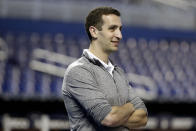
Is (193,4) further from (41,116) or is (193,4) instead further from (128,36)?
(41,116)

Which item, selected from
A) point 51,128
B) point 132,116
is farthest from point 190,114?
point 132,116

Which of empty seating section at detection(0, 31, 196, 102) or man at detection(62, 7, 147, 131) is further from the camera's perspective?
empty seating section at detection(0, 31, 196, 102)

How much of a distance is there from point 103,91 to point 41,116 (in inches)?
148

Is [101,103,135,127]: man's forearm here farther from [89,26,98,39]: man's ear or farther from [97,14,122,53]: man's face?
[89,26,98,39]: man's ear

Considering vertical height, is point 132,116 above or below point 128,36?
above

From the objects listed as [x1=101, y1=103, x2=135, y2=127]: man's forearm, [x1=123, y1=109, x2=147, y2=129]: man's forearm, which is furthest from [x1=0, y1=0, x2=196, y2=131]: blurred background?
[x1=101, y1=103, x2=135, y2=127]: man's forearm

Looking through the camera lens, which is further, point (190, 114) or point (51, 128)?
point (190, 114)

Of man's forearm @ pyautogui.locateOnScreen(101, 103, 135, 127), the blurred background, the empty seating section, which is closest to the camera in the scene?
man's forearm @ pyautogui.locateOnScreen(101, 103, 135, 127)

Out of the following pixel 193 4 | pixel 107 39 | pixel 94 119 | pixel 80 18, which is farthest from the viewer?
pixel 193 4

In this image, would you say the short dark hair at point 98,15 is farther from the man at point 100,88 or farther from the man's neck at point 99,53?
the man's neck at point 99,53

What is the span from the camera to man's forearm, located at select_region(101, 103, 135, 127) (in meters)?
2.27

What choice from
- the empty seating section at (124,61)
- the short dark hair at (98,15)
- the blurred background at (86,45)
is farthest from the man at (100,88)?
the empty seating section at (124,61)

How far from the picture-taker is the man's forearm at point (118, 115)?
89.2 inches

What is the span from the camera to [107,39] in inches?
96.0
